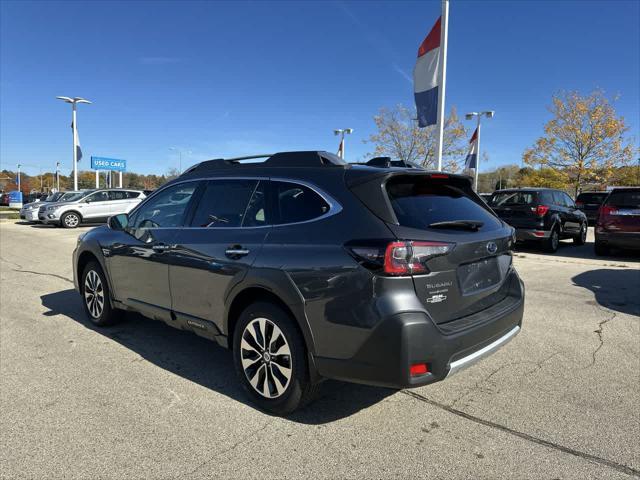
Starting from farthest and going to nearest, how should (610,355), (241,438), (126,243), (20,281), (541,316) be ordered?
(20,281) < (541,316) < (126,243) < (610,355) < (241,438)

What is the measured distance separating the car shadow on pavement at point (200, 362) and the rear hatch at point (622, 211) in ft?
29.9

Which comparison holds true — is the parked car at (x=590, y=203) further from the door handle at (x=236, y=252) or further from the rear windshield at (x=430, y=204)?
the door handle at (x=236, y=252)

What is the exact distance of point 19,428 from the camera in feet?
9.70

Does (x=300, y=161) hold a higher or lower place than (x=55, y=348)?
higher

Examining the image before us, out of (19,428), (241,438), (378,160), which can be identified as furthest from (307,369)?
(19,428)

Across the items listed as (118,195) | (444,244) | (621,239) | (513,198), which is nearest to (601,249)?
(621,239)

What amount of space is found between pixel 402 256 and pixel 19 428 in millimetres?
2759

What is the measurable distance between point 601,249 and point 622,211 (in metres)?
1.15

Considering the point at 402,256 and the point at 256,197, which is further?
the point at 256,197

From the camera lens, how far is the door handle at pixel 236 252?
10.6ft

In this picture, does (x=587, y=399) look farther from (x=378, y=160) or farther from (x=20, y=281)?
(x=20, y=281)

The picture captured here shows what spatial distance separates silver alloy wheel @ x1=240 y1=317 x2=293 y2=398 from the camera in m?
3.02

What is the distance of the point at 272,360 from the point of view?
3.10 metres

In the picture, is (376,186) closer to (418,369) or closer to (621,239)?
(418,369)
